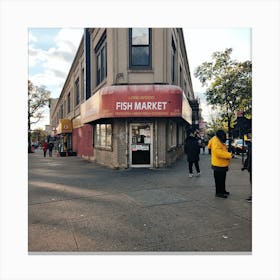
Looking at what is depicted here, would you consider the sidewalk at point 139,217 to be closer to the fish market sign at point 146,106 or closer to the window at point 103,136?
the fish market sign at point 146,106

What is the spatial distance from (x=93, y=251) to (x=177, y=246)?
3.84 ft

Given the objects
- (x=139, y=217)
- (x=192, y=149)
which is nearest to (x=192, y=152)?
(x=192, y=149)

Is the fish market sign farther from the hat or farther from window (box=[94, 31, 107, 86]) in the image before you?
the hat

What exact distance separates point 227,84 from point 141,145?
1094 cm

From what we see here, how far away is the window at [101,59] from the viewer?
12831mm

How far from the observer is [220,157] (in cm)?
575

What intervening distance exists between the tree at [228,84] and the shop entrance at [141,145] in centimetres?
908

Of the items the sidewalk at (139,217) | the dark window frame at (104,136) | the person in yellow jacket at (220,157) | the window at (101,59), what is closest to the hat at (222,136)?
the person in yellow jacket at (220,157)

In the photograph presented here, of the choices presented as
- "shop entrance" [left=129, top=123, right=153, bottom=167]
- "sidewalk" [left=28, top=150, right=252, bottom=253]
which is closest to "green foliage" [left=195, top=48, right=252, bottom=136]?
"shop entrance" [left=129, top=123, right=153, bottom=167]

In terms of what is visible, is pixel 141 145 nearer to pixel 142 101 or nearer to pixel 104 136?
pixel 142 101

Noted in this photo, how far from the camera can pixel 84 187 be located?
7.22m

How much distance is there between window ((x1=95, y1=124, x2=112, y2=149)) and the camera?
11.8 meters

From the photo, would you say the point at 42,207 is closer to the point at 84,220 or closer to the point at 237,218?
the point at 84,220
